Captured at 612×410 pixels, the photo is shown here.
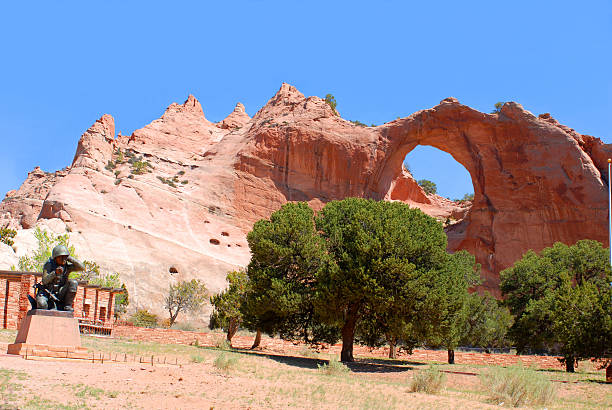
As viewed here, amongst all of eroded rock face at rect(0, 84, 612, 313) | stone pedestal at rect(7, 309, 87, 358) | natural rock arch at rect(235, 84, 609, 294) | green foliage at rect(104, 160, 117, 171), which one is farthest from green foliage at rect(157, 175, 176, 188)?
stone pedestal at rect(7, 309, 87, 358)

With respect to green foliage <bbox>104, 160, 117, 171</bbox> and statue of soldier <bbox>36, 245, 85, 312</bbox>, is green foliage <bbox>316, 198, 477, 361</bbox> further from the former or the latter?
green foliage <bbox>104, 160, 117, 171</bbox>

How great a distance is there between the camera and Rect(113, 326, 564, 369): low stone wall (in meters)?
30.8

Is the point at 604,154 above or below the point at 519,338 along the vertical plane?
above

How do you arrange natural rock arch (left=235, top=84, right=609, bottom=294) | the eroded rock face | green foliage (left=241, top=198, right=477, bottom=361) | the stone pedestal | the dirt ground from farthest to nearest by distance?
natural rock arch (left=235, top=84, right=609, bottom=294) → the eroded rock face → green foliage (left=241, top=198, right=477, bottom=361) → the stone pedestal → the dirt ground

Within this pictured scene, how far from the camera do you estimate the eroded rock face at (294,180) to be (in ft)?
187

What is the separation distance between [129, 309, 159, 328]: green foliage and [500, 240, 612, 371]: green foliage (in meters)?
25.3

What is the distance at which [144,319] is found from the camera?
141 feet

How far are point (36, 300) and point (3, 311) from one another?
37.1 feet

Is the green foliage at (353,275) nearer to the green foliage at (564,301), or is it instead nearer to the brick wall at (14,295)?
the green foliage at (564,301)

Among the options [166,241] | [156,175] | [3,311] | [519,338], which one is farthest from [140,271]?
[519,338]

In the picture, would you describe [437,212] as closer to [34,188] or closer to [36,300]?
[34,188]

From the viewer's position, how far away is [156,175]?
67.5 m

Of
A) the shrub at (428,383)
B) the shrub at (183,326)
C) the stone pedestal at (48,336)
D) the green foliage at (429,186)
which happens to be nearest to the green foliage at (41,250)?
the shrub at (183,326)

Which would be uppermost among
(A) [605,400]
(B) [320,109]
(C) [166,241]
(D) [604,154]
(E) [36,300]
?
(B) [320,109]
